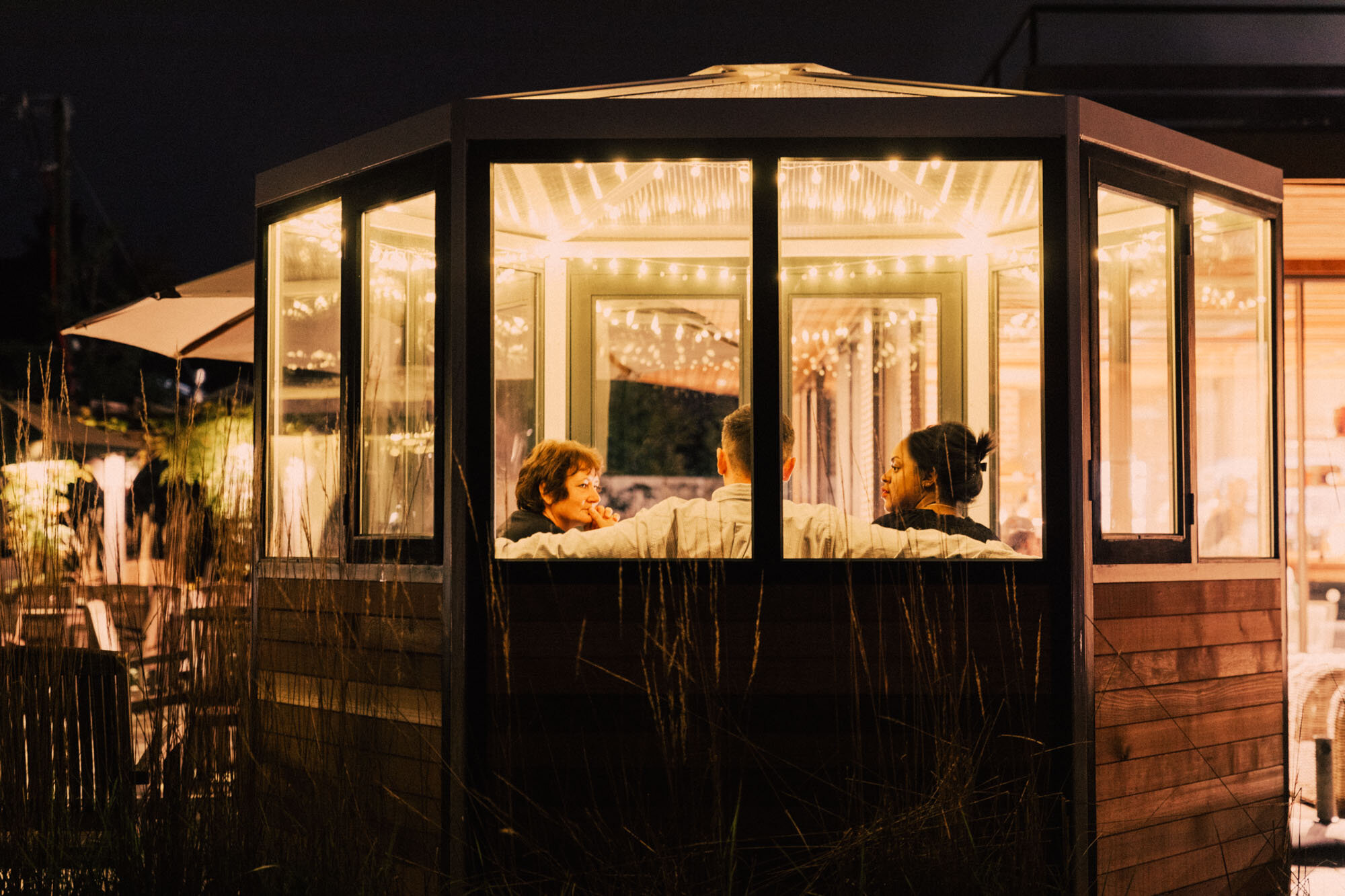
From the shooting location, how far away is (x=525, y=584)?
3441 millimetres

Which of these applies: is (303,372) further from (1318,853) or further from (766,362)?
(1318,853)

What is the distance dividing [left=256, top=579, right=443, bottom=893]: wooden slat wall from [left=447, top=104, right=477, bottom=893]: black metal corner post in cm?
5

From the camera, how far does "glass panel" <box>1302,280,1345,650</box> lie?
696 centimetres

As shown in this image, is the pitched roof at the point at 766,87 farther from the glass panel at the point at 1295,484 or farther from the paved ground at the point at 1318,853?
the glass panel at the point at 1295,484

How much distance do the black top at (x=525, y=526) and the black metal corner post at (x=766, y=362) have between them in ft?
2.08

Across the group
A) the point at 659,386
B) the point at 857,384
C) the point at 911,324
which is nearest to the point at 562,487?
the point at 659,386

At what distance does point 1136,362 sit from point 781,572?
1367 mm

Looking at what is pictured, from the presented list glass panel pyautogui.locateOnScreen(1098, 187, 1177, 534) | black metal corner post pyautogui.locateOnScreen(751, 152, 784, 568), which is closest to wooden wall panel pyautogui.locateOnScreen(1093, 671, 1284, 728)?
glass panel pyautogui.locateOnScreen(1098, 187, 1177, 534)

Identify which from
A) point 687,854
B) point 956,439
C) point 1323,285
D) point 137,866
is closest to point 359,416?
point 137,866

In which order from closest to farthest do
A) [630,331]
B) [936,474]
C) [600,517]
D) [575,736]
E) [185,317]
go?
[575,736] < [936,474] < [600,517] < [185,317] < [630,331]

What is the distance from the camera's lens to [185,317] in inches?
223

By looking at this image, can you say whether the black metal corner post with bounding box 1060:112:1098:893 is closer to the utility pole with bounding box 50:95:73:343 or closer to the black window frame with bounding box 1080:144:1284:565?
the black window frame with bounding box 1080:144:1284:565

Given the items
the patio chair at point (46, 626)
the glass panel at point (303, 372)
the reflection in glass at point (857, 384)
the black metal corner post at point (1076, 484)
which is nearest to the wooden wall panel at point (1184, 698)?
the black metal corner post at point (1076, 484)

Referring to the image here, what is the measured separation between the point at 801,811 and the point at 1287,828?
151 centimetres
